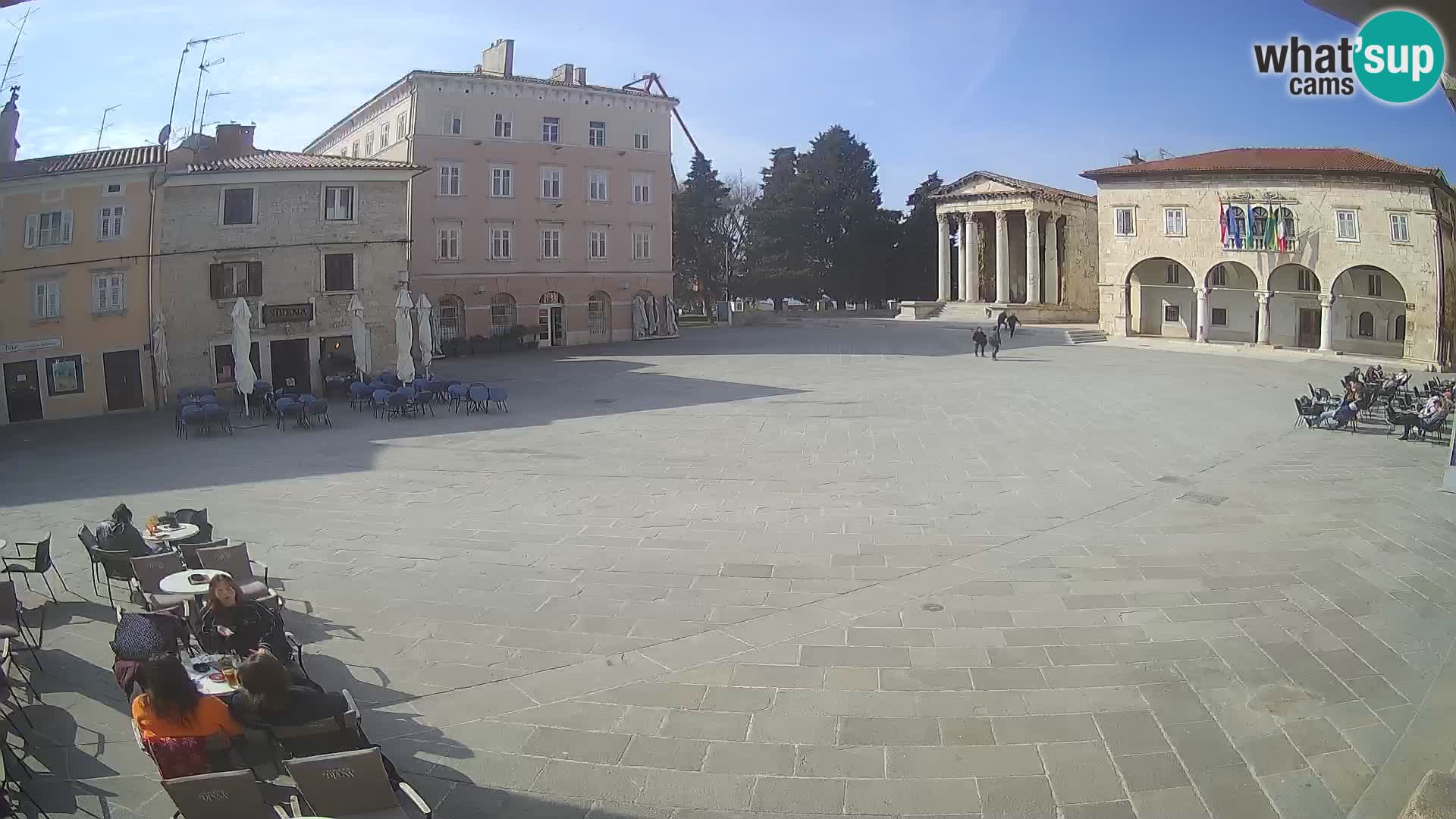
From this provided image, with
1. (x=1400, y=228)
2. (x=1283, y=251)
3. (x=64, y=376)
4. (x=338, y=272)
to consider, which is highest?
(x=1400, y=228)

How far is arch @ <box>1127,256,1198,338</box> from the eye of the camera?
50094mm

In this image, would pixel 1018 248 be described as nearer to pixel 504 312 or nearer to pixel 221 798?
pixel 504 312

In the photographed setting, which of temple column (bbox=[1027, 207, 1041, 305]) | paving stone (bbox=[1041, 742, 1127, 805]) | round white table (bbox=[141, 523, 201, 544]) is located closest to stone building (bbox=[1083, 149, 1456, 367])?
temple column (bbox=[1027, 207, 1041, 305])

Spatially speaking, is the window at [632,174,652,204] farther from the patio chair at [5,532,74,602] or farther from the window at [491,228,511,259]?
the patio chair at [5,532,74,602]

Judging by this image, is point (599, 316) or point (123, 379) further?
point (599, 316)

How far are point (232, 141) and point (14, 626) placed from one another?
30.3 metres

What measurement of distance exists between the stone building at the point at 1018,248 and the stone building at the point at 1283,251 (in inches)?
390

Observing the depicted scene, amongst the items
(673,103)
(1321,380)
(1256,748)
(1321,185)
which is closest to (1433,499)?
(1256,748)

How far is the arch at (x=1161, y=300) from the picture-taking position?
50094mm

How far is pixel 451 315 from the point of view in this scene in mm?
44094

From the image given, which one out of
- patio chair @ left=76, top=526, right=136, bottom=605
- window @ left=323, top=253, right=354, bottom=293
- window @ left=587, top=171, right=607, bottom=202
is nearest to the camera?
patio chair @ left=76, top=526, right=136, bottom=605

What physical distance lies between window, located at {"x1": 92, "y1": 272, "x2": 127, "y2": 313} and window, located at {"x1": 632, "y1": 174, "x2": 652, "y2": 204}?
2626 centimetres

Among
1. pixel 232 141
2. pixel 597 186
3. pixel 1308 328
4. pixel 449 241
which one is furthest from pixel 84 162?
pixel 1308 328

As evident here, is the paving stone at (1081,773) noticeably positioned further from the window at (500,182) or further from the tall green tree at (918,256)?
the tall green tree at (918,256)
